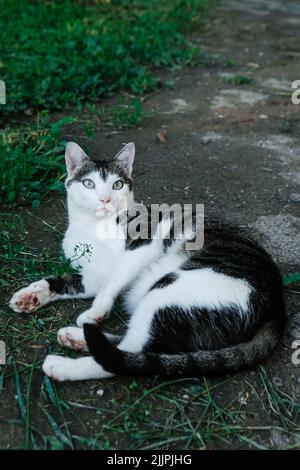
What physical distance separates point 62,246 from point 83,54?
3.45 metres

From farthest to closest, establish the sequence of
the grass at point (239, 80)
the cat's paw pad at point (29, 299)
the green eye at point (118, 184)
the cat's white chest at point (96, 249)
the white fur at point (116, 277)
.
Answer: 1. the grass at point (239, 80)
2. the green eye at point (118, 184)
3. the cat's white chest at point (96, 249)
4. the cat's paw pad at point (29, 299)
5. the white fur at point (116, 277)

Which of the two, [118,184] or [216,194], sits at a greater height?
[118,184]

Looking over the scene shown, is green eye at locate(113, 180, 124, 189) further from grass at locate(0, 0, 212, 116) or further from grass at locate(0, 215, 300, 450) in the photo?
grass at locate(0, 0, 212, 116)

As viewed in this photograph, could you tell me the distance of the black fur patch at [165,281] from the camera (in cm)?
257

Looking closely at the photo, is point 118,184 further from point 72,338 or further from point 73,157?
point 72,338

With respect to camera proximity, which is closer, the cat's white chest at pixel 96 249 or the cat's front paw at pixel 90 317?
the cat's front paw at pixel 90 317

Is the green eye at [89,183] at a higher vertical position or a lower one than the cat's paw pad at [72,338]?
higher

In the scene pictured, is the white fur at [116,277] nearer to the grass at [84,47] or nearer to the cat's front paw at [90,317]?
the cat's front paw at [90,317]

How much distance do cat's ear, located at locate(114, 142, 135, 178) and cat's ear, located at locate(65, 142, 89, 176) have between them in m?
0.20

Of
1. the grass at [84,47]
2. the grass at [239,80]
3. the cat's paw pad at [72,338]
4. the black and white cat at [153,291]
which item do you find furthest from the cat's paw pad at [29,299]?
the grass at [239,80]

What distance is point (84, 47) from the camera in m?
6.23

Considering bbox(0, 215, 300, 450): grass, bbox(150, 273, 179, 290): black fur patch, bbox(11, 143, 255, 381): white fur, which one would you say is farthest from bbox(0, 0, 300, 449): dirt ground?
bbox(150, 273, 179, 290): black fur patch

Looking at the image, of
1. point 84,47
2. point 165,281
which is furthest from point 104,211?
point 84,47

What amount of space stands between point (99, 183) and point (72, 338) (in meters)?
0.89
